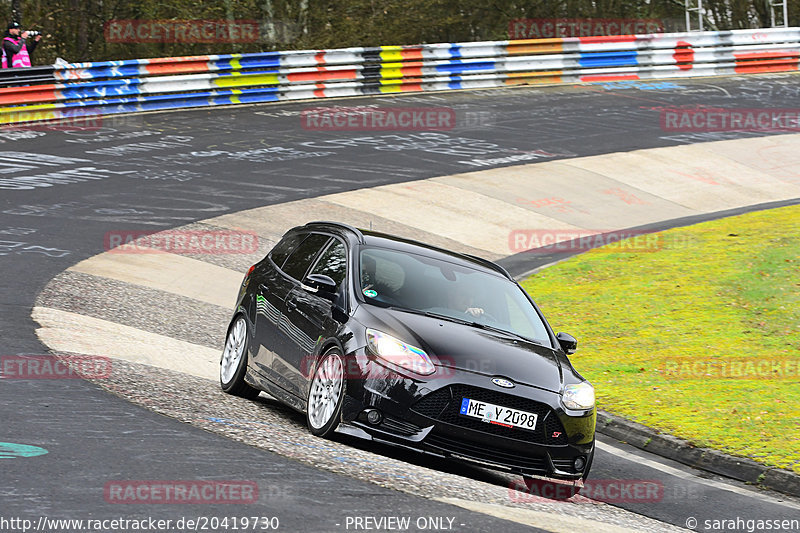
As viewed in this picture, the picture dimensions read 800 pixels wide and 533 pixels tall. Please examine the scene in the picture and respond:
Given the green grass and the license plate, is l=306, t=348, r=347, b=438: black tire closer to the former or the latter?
the license plate

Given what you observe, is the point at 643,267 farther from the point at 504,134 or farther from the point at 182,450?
the point at 182,450

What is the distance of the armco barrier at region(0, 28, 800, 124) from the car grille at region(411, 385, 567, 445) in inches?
745

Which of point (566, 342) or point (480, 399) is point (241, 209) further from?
point (480, 399)

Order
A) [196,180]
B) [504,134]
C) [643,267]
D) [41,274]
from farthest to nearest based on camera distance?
1. [504,134]
2. [196,180]
3. [643,267]
4. [41,274]

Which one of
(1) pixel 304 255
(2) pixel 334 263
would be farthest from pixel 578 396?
(1) pixel 304 255

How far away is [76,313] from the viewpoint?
12031 millimetres

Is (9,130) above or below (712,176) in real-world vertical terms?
above

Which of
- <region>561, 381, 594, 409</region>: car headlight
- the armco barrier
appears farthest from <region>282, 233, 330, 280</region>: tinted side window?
the armco barrier

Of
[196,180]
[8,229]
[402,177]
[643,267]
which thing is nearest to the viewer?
[8,229]

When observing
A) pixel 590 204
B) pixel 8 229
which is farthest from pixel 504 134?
pixel 8 229

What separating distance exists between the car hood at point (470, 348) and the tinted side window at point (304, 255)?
1355 millimetres

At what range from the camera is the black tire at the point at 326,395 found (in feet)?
25.2

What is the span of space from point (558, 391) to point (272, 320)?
104 inches

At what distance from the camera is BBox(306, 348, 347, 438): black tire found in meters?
7.67
